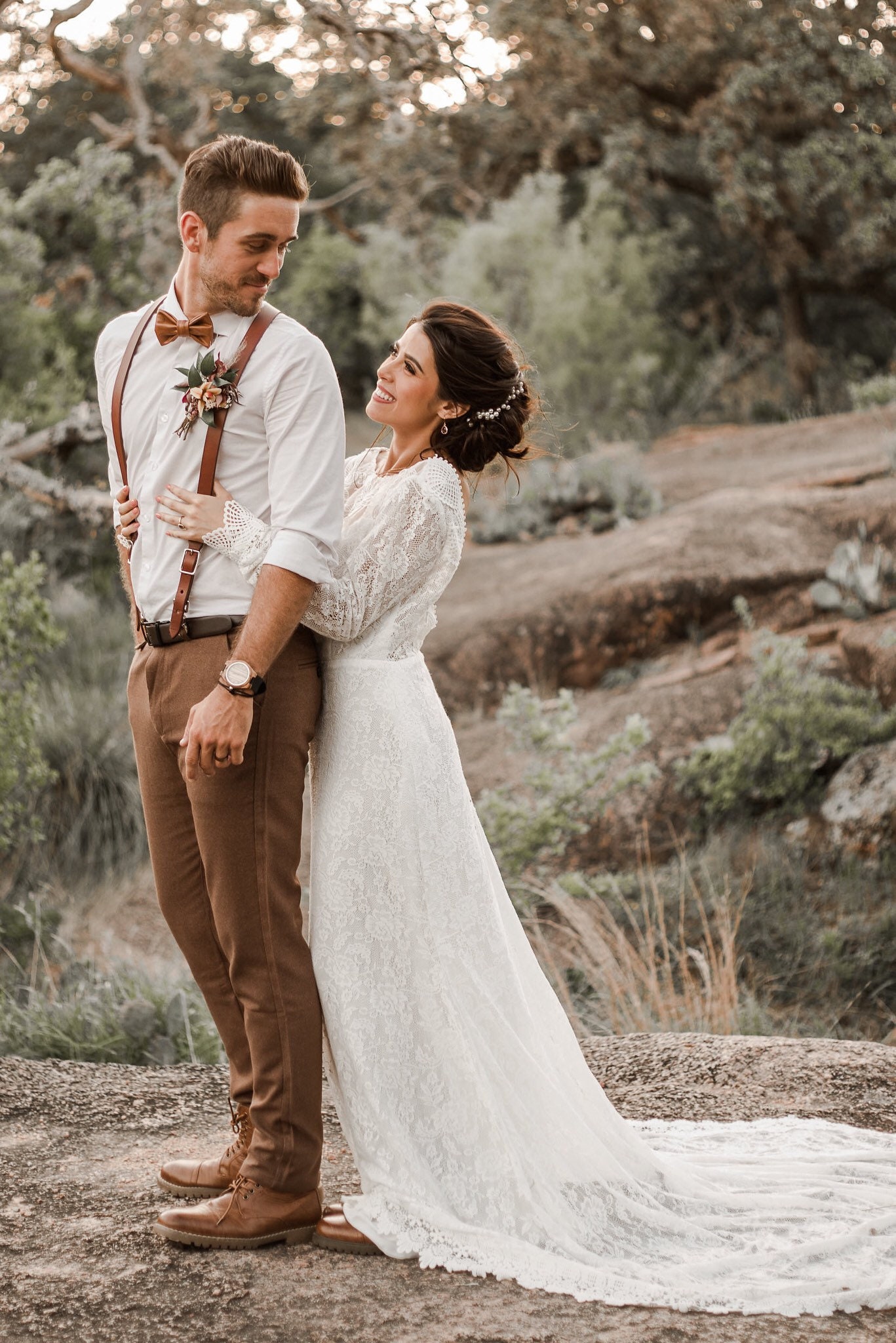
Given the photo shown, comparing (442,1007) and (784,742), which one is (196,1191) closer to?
(442,1007)

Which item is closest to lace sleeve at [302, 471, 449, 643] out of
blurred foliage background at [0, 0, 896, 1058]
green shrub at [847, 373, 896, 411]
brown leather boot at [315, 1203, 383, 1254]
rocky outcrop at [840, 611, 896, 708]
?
brown leather boot at [315, 1203, 383, 1254]

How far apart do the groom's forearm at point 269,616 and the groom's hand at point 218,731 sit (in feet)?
0.24

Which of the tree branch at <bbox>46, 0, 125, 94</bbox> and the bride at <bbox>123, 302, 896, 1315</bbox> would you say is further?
the tree branch at <bbox>46, 0, 125, 94</bbox>

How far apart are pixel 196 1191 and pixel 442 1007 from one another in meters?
0.68

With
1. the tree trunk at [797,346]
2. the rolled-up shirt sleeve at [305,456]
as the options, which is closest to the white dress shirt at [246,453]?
the rolled-up shirt sleeve at [305,456]

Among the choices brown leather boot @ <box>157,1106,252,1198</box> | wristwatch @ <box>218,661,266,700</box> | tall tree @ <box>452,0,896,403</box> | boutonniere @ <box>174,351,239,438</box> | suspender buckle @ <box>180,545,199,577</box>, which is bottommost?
brown leather boot @ <box>157,1106,252,1198</box>

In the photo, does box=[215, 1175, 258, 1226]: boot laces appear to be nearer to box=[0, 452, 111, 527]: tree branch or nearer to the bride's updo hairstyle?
the bride's updo hairstyle

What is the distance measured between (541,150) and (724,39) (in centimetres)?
218

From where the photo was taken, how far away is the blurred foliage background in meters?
9.35

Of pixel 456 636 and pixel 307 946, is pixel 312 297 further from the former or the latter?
pixel 307 946

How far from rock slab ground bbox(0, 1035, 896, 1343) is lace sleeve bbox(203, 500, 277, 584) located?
4.22 feet

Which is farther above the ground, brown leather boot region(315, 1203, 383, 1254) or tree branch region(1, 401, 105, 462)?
tree branch region(1, 401, 105, 462)

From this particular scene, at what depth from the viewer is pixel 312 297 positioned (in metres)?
16.1

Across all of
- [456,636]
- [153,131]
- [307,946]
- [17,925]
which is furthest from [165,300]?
[153,131]
